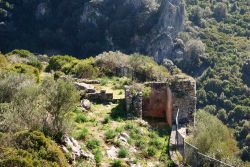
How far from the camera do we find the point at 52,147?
11.0 m

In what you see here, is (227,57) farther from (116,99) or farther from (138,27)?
(116,99)

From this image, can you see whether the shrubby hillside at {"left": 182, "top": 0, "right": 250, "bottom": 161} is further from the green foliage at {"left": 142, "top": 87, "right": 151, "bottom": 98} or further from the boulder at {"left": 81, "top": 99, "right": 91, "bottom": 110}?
the boulder at {"left": 81, "top": 99, "right": 91, "bottom": 110}

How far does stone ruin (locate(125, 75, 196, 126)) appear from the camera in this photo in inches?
669

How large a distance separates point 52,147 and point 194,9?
112 metres

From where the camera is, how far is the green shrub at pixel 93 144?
1363 centimetres

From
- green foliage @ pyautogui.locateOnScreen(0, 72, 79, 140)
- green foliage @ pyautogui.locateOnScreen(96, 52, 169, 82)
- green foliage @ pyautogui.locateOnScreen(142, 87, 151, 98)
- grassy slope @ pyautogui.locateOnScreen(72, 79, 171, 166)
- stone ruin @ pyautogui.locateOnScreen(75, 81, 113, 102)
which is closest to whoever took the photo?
green foliage @ pyautogui.locateOnScreen(0, 72, 79, 140)

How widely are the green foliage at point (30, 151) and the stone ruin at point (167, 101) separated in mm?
6492

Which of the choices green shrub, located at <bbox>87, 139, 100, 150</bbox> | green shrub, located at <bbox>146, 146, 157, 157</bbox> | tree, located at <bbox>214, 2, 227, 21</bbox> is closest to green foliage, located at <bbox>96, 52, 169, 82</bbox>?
green shrub, located at <bbox>146, 146, 157, 157</bbox>

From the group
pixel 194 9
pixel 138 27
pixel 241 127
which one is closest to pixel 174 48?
Result: pixel 138 27

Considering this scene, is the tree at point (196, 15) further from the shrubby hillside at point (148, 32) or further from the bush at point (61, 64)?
the bush at point (61, 64)

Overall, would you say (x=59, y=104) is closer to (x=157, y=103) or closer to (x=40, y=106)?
(x=40, y=106)

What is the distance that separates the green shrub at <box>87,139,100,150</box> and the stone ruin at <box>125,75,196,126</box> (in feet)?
11.6

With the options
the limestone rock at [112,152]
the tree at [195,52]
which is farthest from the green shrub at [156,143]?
the tree at [195,52]

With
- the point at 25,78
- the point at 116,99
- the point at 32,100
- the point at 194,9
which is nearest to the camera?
the point at 32,100
